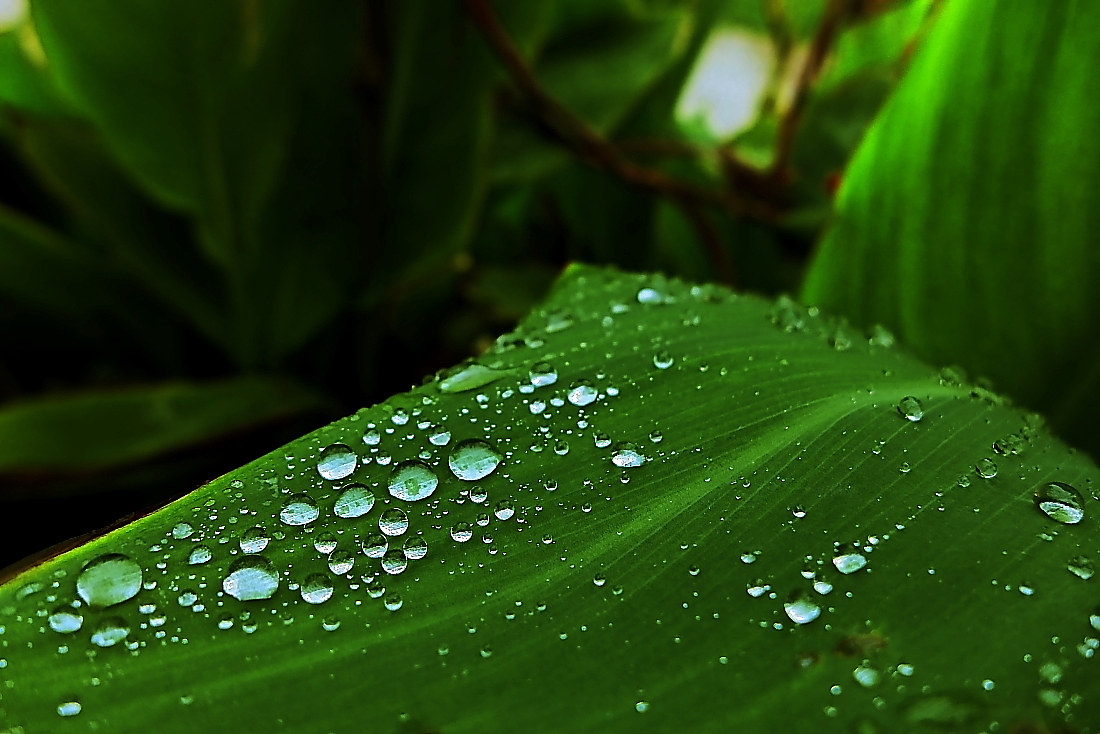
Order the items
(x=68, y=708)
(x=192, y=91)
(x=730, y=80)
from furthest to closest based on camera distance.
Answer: (x=730, y=80) → (x=192, y=91) → (x=68, y=708)

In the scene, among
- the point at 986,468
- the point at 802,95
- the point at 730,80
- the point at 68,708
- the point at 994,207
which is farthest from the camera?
the point at 730,80

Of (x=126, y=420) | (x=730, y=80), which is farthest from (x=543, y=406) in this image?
(x=730, y=80)

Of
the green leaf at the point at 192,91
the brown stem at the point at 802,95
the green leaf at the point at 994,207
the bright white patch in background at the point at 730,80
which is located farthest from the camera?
the bright white patch in background at the point at 730,80

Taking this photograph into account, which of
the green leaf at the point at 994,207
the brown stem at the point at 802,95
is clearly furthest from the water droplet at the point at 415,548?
the brown stem at the point at 802,95

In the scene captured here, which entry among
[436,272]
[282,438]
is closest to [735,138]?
[436,272]

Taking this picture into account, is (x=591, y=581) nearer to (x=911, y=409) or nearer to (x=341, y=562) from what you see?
(x=341, y=562)

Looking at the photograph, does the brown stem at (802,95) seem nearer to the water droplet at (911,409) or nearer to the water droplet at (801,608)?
the water droplet at (911,409)

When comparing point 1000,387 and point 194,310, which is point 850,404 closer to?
point 1000,387
